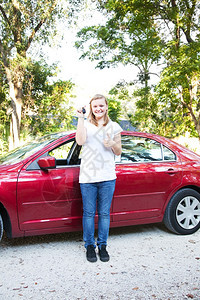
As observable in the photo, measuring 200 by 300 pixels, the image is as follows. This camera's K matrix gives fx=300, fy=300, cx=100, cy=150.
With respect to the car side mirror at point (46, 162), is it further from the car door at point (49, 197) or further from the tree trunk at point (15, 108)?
the tree trunk at point (15, 108)

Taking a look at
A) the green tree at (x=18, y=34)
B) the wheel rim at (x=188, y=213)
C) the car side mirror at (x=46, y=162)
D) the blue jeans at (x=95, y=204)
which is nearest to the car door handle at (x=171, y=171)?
the wheel rim at (x=188, y=213)

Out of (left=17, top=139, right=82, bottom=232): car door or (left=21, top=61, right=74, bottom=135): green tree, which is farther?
(left=21, top=61, right=74, bottom=135): green tree

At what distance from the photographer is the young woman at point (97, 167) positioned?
11.0 feet

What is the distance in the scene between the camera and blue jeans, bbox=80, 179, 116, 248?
132 inches

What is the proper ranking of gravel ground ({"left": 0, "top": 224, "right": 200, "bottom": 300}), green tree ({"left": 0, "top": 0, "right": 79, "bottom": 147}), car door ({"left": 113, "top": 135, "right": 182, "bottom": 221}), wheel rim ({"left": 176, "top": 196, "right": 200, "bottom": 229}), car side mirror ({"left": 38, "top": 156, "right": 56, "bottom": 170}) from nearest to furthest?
1. gravel ground ({"left": 0, "top": 224, "right": 200, "bottom": 300})
2. car side mirror ({"left": 38, "top": 156, "right": 56, "bottom": 170})
3. car door ({"left": 113, "top": 135, "right": 182, "bottom": 221})
4. wheel rim ({"left": 176, "top": 196, "right": 200, "bottom": 229})
5. green tree ({"left": 0, "top": 0, "right": 79, "bottom": 147})

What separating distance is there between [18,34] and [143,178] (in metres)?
9.97

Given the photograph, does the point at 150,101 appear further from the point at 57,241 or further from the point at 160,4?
the point at 57,241

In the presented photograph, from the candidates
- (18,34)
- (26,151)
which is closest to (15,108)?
(18,34)

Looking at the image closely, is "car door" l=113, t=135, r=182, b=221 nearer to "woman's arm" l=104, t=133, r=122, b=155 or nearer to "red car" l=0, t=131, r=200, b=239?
"red car" l=0, t=131, r=200, b=239

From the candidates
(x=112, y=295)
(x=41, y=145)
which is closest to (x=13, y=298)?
(x=112, y=295)

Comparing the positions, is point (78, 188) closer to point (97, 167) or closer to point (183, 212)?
point (97, 167)

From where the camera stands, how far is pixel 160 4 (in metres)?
12.7

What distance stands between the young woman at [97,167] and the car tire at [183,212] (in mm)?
1131

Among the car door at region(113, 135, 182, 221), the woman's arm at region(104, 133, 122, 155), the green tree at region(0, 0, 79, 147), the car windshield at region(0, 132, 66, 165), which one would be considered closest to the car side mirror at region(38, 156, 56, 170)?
the car windshield at region(0, 132, 66, 165)
